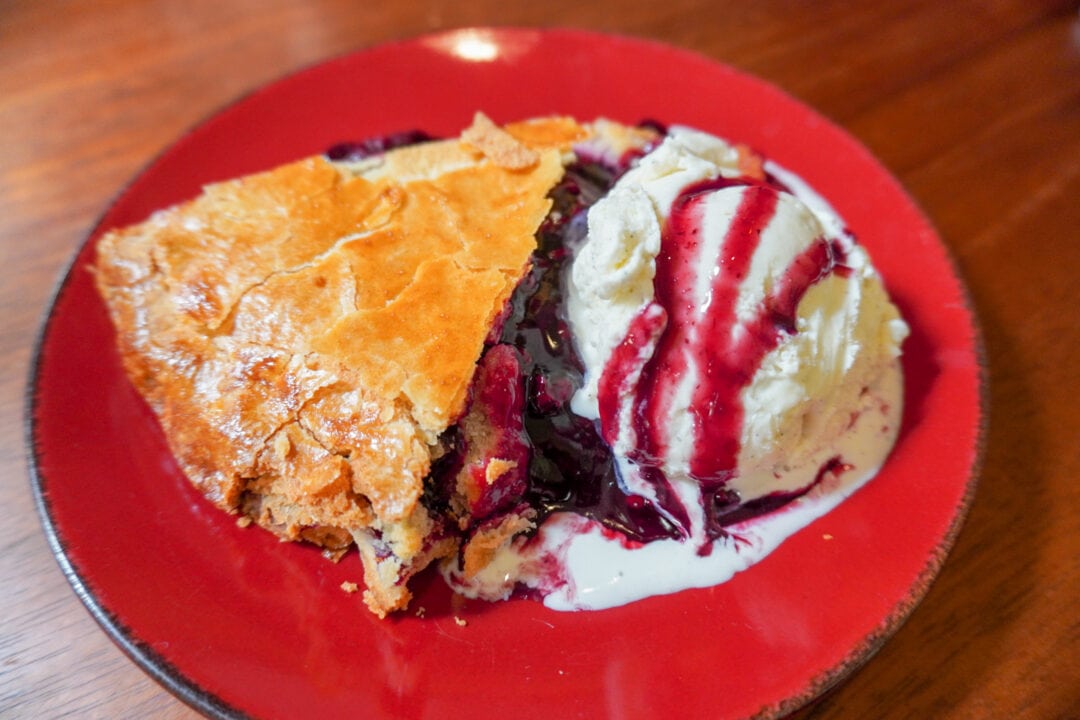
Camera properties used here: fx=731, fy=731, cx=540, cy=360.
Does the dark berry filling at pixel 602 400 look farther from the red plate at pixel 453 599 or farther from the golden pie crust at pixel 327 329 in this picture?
the red plate at pixel 453 599

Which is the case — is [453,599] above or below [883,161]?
below

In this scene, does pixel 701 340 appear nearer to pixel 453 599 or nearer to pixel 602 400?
pixel 602 400

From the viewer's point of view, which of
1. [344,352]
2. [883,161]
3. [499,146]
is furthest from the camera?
[883,161]

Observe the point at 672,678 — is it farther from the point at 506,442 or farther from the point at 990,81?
the point at 990,81

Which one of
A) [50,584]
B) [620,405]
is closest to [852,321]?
[620,405]

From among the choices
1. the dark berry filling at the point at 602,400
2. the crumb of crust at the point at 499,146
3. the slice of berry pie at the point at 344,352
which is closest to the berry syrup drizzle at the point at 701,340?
the dark berry filling at the point at 602,400

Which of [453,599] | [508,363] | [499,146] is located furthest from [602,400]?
[499,146]
